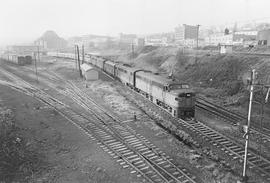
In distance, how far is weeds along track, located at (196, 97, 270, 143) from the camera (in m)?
20.8

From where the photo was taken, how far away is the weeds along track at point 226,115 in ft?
68.2

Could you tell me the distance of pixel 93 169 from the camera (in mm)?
15586

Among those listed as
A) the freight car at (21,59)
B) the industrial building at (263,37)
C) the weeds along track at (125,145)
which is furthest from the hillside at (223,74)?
the freight car at (21,59)

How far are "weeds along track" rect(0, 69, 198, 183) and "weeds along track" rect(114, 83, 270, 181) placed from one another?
4.39 metres

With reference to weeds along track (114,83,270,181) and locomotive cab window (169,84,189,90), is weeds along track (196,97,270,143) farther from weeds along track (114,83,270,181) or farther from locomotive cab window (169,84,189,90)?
locomotive cab window (169,84,189,90)

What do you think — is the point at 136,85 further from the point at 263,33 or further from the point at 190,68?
the point at 263,33

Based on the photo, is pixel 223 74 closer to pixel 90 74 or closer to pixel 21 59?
pixel 90 74

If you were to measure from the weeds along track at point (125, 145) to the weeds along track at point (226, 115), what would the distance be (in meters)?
9.35

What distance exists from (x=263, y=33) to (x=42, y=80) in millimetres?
53744

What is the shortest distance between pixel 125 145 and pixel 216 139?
302 inches

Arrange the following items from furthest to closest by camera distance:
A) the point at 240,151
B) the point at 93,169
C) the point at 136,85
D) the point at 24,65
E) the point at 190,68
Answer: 1. the point at 24,65
2. the point at 190,68
3. the point at 136,85
4. the point at 240,151
5. the point at 93,169

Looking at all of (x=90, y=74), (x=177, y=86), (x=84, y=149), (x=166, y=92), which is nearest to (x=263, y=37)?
(x=90, y=74)

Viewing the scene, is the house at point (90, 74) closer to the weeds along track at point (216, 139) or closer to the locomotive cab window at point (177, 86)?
the weeds along track at point (216, 139)

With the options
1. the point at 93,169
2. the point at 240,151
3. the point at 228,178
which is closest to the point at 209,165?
the point at 228,178
